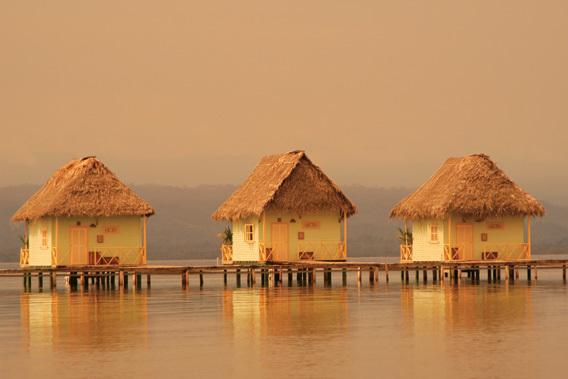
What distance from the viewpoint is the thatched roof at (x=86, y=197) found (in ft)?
151

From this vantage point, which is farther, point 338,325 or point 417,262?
point 417,262

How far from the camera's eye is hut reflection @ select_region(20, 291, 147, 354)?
2453 cm

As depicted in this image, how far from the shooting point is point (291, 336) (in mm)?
25266

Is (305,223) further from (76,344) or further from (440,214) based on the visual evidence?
(76,344)

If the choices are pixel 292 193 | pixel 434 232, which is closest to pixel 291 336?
pixel 292 193

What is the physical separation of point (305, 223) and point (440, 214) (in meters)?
6.12

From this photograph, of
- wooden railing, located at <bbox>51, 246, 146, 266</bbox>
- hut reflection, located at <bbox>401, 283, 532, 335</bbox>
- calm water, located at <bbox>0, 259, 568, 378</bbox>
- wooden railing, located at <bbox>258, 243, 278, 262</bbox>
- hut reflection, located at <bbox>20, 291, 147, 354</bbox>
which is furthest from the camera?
wooden railing, located at <bbox>258, 243, 278, 262</bbox>

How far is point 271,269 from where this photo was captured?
46562mm

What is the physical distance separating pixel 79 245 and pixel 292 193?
9.76 meters

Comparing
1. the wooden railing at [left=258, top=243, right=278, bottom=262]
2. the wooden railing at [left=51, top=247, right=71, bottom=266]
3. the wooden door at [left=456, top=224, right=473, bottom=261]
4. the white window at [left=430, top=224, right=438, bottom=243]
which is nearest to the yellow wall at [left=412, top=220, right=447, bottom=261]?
the white window at [left=430, top=224, right=438, bottom=243]

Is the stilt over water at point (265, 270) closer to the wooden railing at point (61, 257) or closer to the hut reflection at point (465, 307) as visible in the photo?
the wooden railing at point (61, 257)

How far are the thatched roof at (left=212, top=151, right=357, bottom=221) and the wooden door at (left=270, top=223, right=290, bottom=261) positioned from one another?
0.88m

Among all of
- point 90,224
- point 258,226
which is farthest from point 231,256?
point 90,224

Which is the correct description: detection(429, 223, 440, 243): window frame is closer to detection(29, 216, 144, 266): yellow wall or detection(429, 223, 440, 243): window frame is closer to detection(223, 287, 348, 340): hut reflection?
detection(223, 287, 348, 340): hut reflection
